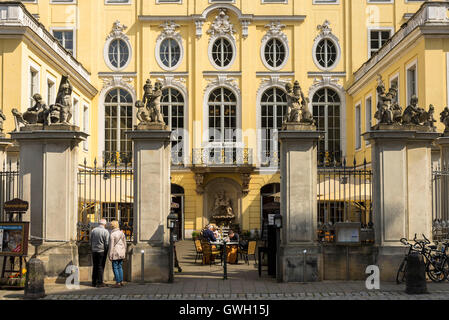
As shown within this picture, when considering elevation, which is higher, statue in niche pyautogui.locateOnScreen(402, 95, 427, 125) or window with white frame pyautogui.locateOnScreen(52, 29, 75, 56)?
window with white frame pyautogui.locateOnScreen(52, 29, 75, 56)

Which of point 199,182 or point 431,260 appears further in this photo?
point 199,182

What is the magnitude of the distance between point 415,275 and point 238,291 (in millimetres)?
3599

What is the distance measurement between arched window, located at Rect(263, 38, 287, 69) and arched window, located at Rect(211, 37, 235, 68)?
1.80 meters

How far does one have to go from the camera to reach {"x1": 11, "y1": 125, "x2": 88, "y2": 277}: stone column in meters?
15.1

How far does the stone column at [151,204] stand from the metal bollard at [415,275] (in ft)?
17.4

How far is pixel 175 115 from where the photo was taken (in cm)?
3406

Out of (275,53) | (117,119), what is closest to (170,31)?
(117,119)

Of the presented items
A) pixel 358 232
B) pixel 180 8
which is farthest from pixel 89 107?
pixel 358 232

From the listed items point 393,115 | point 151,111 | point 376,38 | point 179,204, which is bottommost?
point 179,204

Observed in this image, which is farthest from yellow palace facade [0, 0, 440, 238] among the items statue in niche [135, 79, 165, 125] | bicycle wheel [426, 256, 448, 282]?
bicycle wheel [426, 256, 448, 282]

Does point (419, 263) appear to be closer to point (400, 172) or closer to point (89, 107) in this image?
point (400, 172)

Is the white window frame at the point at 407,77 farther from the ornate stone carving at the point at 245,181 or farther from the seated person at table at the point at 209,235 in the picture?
the seated person at table at the point at 209,235

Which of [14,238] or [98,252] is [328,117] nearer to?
[98,252]

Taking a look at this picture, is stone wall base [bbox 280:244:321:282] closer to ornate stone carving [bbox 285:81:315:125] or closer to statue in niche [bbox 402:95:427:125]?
ornate stone carving [bbox 285:81:315:125]
